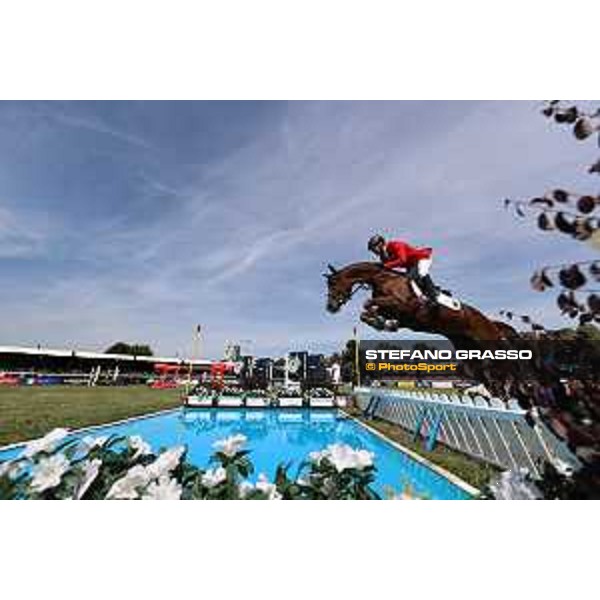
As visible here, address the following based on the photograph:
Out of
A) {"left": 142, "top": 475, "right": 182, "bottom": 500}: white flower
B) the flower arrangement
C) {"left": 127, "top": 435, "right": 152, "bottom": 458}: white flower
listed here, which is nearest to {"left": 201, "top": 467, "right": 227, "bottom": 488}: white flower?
the flower arrangement

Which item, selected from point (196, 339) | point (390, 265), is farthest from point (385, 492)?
point (196, 339)

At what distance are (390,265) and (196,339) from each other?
5.66 metres

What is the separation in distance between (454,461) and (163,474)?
3004 mm

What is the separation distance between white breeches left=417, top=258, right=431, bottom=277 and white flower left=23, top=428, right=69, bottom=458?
1.75 meters

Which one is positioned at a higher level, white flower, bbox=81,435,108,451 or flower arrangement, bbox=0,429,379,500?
white flower, bbox=81,435,108,451

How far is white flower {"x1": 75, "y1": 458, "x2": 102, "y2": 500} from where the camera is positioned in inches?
73.7

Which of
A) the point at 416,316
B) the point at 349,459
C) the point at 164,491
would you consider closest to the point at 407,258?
the point at 416,316

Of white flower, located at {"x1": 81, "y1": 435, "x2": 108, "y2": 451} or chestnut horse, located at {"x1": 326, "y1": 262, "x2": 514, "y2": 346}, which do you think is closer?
white flower, located at {"x1": 81, "y1": 435, "x2": 108, "y2": 451}

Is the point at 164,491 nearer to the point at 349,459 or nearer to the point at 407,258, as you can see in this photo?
the point at 349,459

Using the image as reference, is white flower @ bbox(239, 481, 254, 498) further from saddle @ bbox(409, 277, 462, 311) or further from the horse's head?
the horse's head

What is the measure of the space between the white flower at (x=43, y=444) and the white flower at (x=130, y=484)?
0.26m

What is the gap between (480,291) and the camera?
15.3 feet
